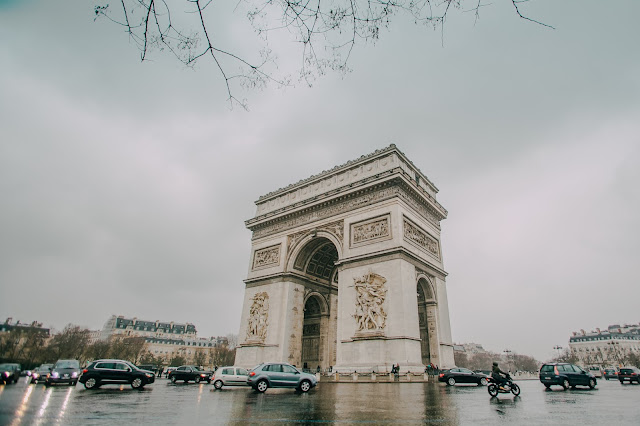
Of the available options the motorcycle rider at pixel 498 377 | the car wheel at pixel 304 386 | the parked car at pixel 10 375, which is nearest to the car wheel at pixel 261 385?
the car wheel at pixel 304 386

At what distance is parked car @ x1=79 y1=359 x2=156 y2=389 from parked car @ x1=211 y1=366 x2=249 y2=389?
2.91m

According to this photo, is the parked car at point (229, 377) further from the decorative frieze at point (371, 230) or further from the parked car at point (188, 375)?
the decorative frieze at point (371, 230)

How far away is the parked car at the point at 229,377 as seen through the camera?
16.4 meters

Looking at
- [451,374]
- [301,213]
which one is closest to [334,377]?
[451,374]

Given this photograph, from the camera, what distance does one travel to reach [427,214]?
25688 millimetres

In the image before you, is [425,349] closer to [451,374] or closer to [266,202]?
[451,374]

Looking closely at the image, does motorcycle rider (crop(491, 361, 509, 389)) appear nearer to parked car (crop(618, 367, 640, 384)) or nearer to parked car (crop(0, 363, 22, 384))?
parked car (crop(0, 363, 22, 384))

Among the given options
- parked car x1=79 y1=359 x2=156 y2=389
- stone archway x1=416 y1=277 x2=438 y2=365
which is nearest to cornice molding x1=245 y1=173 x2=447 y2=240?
stone archway x1=416 y1=277 x2=438 y2=365

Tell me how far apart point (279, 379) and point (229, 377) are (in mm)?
5108

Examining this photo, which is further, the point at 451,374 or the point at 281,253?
the point at 281,253

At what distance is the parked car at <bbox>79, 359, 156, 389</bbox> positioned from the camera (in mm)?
14172

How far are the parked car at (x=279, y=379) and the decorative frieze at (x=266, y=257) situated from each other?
45.3 feet

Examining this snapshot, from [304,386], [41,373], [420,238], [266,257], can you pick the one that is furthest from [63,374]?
[420,238]

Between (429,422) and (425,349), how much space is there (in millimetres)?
17792
